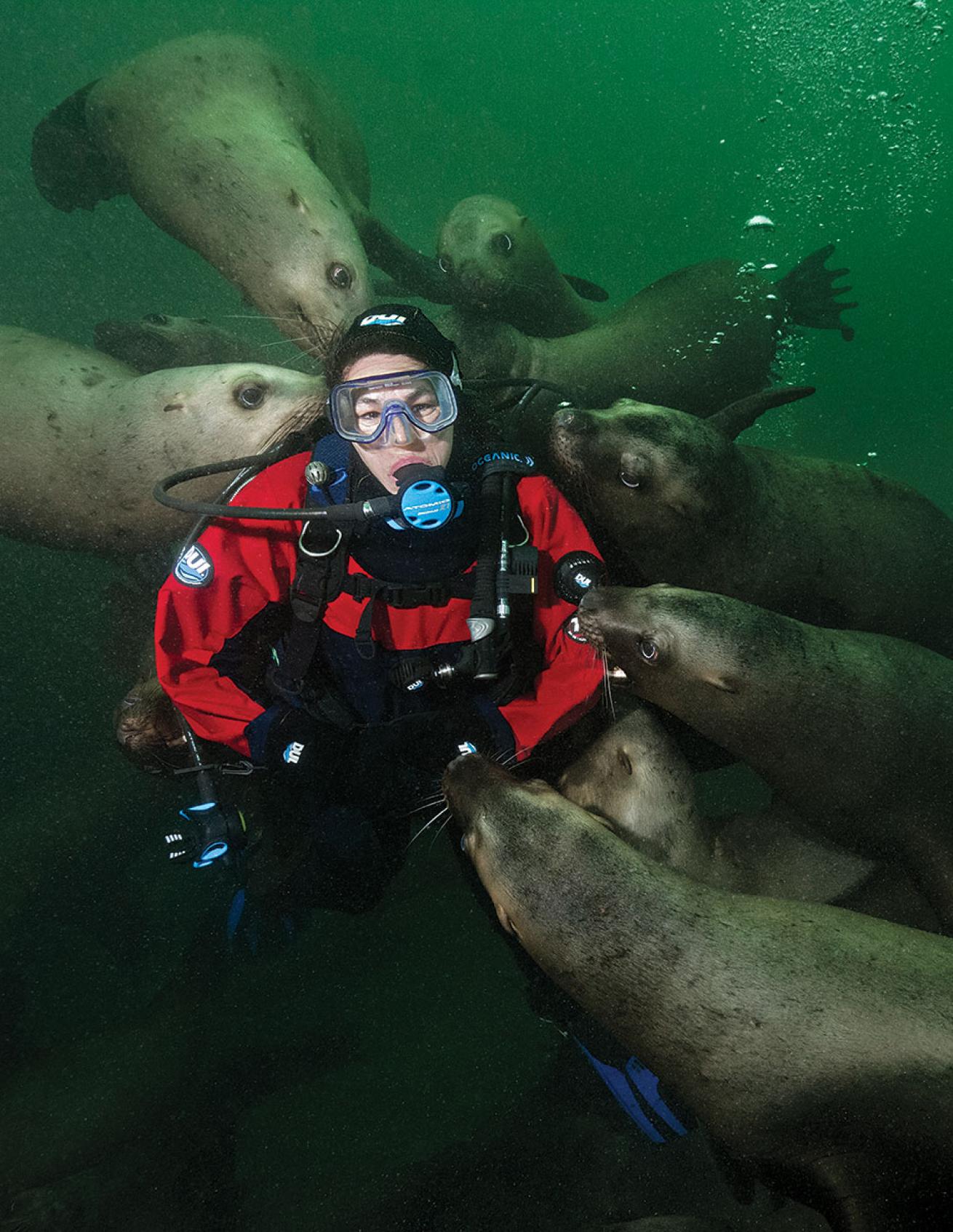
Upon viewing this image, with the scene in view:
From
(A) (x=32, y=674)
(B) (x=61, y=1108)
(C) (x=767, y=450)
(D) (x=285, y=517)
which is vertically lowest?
(B) (x=61, y=1108)

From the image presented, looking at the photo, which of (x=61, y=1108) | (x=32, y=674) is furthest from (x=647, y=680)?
(x=32, y=674)

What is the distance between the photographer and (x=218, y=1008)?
372 centimetres

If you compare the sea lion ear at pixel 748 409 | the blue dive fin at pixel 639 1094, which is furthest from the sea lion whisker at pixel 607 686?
the sea lion ear at pixel 748 409

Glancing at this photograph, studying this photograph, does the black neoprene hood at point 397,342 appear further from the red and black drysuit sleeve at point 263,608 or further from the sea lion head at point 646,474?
the sea lion head at point 646,474

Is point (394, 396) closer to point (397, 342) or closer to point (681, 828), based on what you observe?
point (397, 342)

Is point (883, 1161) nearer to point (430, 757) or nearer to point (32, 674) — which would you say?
point (430, 757)

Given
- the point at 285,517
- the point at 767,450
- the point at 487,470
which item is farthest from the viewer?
the point at 767,450

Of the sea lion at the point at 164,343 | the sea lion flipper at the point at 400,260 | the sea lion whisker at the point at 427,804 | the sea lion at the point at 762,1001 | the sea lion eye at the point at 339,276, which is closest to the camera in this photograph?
the sea lion at the point at 762,1001

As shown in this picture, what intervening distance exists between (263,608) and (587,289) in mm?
5207

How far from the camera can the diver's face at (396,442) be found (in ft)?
8.08

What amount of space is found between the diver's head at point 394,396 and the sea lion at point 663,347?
2.08 metres

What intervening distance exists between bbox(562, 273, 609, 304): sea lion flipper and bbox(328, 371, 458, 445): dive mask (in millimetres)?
4563

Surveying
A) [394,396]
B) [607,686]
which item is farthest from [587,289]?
[607,686]

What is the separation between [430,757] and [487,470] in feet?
3.84
